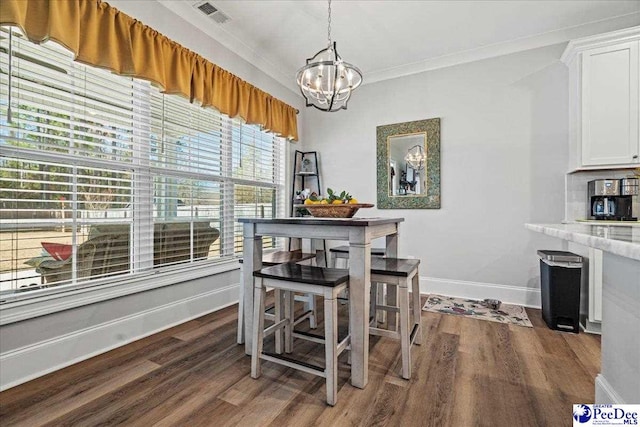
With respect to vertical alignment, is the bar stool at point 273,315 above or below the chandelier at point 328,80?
below

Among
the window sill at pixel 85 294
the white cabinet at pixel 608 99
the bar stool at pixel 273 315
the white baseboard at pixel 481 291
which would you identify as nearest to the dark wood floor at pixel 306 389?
the bar stool at pixel 273 315

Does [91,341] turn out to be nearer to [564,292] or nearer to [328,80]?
[328,80]

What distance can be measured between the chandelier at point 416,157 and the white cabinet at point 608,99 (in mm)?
1431

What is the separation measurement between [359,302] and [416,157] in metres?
2.52

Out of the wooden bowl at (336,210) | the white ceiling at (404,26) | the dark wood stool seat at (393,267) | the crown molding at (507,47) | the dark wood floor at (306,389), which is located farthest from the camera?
the crown molding at (507,47)

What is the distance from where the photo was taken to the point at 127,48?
7.00 feet

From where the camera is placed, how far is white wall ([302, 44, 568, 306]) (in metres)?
3.12

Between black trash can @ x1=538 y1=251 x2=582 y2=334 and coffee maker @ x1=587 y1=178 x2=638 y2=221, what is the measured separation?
46 cm

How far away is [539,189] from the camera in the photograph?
3139 mm

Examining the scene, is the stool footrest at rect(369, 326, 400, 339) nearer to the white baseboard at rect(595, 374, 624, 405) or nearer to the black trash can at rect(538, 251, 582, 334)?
the white baseboard at rect(595, 374, 624, 405)

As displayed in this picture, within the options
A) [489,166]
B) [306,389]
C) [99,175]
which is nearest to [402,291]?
[306,389]

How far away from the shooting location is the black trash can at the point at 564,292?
2.54m

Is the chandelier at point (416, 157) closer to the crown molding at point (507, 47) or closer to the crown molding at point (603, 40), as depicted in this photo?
the crown molding at point (507, 47)

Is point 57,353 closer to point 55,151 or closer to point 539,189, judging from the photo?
point 55,151
